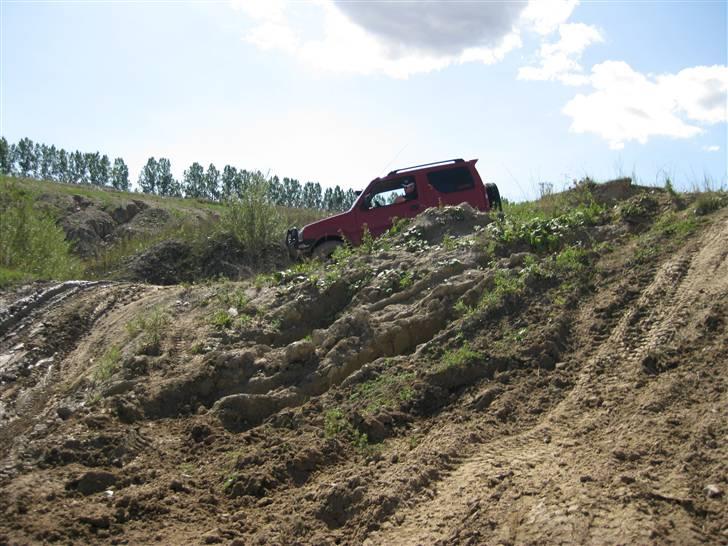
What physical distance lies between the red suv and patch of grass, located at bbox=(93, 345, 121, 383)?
17.6 ft

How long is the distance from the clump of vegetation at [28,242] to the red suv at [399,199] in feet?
21.4

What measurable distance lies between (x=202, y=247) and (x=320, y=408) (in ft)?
44.5

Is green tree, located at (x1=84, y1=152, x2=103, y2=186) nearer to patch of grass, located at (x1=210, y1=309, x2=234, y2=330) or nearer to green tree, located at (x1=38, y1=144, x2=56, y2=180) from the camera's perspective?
green tree, located at (x1=38, y1=144, x2=56, y2=180)

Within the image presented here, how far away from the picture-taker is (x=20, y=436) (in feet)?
22.5

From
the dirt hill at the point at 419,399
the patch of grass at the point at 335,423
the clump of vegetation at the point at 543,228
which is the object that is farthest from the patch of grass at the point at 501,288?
the patch of grass at the point at 335,423

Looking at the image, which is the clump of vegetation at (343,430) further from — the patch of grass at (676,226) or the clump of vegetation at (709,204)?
the clump of vegetation at (709,204)

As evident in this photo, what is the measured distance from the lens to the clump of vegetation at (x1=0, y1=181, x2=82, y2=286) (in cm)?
1631

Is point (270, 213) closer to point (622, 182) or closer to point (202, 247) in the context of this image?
point (202, 247)

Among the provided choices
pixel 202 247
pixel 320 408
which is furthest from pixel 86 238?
pixel 320 408

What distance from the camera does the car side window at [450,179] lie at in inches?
532

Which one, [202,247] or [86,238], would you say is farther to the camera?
[86,238]

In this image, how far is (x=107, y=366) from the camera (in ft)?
26.7

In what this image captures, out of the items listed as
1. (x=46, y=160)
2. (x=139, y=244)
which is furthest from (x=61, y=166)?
(x=139, y=244)

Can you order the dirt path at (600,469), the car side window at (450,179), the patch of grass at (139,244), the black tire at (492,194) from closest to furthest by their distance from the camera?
the dirt path at (600,469) → the car side window at (450,179) → the black tire at (492,194) → the patch of grass at (139,244)
